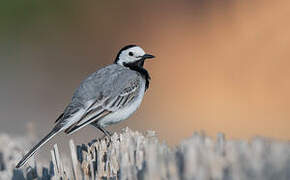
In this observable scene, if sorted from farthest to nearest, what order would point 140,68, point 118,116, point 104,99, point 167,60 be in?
point 167,60
point 140,68
point 118,116
point 104,99

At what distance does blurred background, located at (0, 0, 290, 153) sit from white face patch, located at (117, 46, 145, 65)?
9.92 ft

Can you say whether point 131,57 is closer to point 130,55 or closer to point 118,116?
point 130,55

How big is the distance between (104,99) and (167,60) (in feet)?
27.8

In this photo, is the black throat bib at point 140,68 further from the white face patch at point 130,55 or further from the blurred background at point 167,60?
the blurred background at point 167,60

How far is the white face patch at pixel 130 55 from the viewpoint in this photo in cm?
970

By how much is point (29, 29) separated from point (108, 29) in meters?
2.41

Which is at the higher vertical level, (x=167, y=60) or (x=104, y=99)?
(x=167, y=60)

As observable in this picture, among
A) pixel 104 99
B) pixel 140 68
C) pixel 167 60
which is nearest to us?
pixel 104 99

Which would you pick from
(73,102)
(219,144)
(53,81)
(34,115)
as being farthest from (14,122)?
(219,144)

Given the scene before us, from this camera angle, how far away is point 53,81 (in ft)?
60.5

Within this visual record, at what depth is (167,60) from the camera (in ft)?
56.0

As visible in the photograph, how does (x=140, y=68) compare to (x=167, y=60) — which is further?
(x=167, y=60)

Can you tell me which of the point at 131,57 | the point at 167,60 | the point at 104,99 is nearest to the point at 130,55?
the point at 131,57

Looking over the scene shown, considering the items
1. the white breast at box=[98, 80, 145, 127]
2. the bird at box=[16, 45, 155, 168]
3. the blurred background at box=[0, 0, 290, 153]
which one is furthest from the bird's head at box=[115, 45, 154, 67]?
the blurred background at box=[0, 0, 290, 153]
